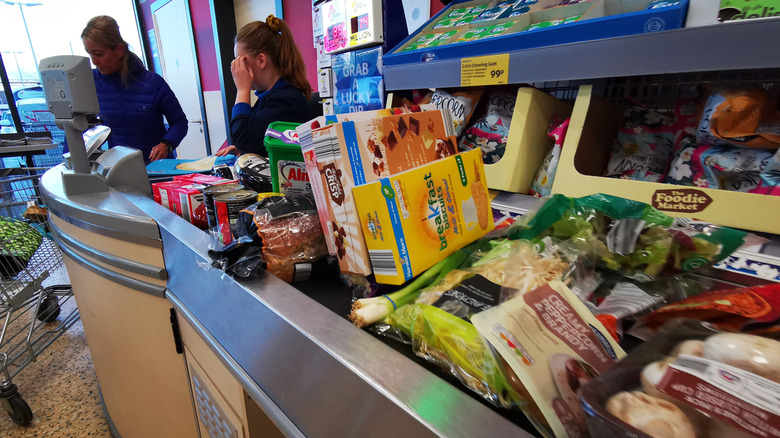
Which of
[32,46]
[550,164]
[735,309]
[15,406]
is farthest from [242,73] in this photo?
[32,46]

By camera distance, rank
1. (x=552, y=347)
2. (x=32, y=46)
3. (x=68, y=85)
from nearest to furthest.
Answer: (x=552, y=347), (x=68, y=85), (x=32, y=46)

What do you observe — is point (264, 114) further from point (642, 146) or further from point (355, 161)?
point (642, 146)

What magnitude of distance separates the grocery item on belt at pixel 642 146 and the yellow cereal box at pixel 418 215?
1.68 ft

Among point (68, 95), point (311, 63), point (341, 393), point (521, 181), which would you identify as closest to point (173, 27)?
point (311, 63)

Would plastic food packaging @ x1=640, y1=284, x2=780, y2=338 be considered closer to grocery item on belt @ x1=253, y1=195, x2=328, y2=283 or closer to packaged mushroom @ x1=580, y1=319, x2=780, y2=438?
packaged mushroom @ x1=580, y1=319, x2=780, y2=438

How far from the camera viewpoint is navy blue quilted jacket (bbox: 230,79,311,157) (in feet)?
5.19

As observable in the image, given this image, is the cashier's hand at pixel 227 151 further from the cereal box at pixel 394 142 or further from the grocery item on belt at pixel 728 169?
the grocery item on belt at pixel 728 169

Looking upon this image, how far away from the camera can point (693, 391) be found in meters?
0.31

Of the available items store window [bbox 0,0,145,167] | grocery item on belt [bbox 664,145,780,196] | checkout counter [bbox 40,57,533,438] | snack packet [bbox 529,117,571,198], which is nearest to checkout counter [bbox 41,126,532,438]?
checkout counter [bbox 40,57,533,438]

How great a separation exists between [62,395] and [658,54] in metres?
2.92

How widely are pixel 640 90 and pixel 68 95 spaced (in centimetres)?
170

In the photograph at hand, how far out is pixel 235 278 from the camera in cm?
69

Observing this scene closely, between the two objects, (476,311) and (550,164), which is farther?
(550,164)

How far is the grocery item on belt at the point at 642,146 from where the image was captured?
94 centimetres
